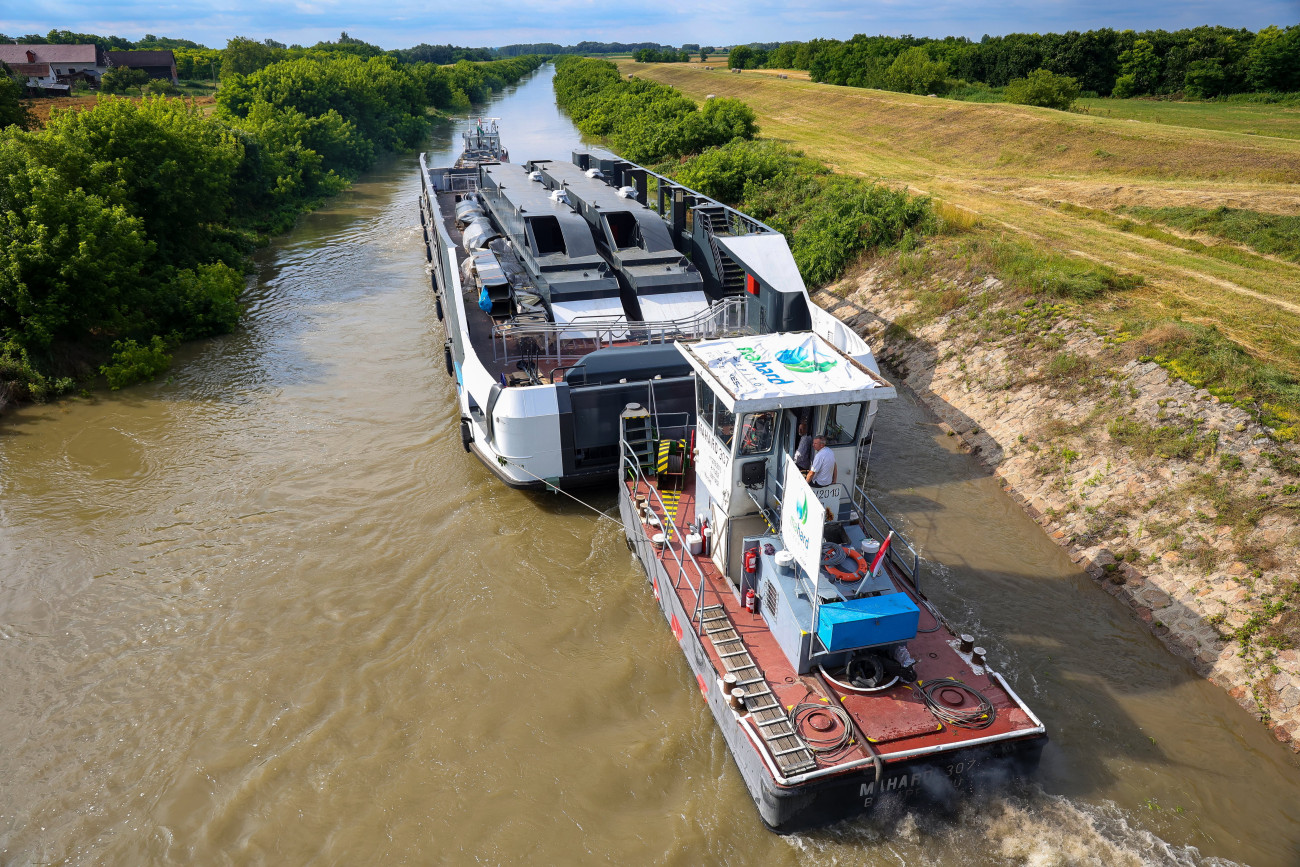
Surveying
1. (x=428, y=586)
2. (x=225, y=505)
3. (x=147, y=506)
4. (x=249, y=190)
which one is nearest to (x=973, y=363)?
(x=428, y=586)

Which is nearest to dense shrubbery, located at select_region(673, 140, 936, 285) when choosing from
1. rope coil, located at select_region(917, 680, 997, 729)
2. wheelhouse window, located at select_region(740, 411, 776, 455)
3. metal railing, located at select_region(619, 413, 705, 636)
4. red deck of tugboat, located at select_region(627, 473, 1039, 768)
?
metal railing, located at select_region(619, 413, 705, 636)

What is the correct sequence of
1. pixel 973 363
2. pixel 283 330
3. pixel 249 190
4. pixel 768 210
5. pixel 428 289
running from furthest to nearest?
pixel 249 190, pixel 768 210, pixel 428 289, pixel 283 330, pixel 973 363

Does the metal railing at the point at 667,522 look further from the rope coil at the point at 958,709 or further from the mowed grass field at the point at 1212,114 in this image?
the mowed grass field at the point at 1212,114

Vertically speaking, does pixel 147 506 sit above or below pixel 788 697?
below

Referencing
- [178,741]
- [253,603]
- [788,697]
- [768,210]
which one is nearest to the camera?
[788,697]

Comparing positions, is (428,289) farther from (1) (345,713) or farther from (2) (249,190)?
(1) (345,713)

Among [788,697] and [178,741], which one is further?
[178,741]
